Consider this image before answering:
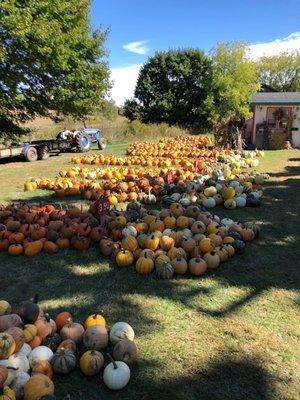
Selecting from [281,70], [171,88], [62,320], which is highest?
[281,70]

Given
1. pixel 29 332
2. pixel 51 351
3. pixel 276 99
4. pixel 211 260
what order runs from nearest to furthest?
pixel 51 351 < pixel 29 332 < pixel 211 260 < pixel 276 99

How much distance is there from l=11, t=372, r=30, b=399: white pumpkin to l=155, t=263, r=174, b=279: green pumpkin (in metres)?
2.52

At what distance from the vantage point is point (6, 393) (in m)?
3.04

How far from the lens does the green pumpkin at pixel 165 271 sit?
5547mm

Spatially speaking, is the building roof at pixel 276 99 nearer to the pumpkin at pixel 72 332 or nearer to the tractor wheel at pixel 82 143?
the tractor wheel at pixel 82 143

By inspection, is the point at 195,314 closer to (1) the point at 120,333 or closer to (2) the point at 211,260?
(1) the point at 120,333

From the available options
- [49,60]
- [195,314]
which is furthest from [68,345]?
[49,60]

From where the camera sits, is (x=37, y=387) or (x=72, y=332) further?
(x=72, y=332)

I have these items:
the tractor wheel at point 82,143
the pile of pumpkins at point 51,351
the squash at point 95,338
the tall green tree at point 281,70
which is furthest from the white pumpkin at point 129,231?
the tall green tree at point 281,70

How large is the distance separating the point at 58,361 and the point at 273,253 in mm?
4047

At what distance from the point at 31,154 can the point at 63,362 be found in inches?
669

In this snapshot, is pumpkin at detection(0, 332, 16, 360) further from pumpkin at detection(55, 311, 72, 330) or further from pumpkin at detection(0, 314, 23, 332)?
pumpkin at detection(55, 311, 72, 330)

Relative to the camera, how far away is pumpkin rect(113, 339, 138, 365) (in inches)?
148

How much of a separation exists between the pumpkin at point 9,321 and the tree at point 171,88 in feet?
142
